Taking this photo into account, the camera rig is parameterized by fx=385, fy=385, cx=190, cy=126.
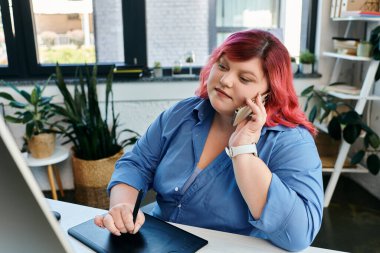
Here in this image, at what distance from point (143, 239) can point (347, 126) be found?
1950 millimetres

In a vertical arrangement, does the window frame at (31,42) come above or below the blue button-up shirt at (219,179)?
above

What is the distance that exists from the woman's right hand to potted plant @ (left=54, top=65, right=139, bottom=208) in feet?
5.12

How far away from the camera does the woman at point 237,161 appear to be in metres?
1.03

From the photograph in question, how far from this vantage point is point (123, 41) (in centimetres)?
303

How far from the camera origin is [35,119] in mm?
2547

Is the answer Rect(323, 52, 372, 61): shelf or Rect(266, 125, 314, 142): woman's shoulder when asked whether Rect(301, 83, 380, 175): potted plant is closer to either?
Rect(323, 52, 372, 61): shelf

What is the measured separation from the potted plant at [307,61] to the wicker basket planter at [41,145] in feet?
6.48

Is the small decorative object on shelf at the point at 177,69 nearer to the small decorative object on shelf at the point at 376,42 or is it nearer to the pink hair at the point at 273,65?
the small decorative object on shelf at the point at 376,42

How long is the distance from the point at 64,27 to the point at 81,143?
3.43 feet

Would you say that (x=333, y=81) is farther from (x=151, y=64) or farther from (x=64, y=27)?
(x=64, y=27)

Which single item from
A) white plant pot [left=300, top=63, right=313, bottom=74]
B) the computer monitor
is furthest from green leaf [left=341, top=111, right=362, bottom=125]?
the computer monitor

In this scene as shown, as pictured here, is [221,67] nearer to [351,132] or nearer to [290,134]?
[290,134]

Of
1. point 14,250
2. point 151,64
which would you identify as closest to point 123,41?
point 151,64

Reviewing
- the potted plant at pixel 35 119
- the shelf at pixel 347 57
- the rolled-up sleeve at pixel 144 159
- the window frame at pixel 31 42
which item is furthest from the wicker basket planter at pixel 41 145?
the shelf at pixel 347 57
